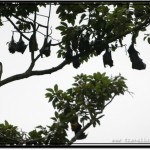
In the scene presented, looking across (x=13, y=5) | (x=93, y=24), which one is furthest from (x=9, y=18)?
(x=93, y=24)

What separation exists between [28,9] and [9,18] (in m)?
0.31

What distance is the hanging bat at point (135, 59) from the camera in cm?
616

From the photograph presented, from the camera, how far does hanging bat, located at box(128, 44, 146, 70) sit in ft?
20.2

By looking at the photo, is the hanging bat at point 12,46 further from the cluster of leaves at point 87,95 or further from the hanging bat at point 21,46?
the cluster of leaves at point 87,95

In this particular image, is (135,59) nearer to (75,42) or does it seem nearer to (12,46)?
(75,42)

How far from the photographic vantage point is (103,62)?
21.1ft

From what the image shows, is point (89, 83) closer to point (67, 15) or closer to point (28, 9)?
point (67, 15)

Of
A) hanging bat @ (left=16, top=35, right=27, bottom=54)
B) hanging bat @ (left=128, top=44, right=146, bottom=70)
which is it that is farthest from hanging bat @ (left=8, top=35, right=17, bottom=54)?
hanging bat @ (left=128, top=44, right=146, bottom=70)

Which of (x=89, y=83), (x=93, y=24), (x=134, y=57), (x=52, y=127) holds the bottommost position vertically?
(x=52, y=127)

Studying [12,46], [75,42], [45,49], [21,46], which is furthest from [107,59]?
[12,46]

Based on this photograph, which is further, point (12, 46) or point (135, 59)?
point (12, 46)

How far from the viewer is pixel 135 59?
20.6 ft

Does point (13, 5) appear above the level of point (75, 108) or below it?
above

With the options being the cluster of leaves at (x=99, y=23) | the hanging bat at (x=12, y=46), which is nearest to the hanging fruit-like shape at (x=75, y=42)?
the cluster of leaves at (x=99, y=23)
